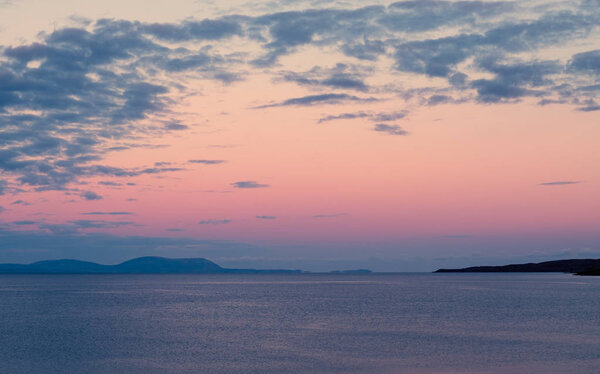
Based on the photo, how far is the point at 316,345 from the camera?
152ft

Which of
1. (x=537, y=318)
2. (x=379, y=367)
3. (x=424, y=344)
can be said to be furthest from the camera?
(x=537, y=318)

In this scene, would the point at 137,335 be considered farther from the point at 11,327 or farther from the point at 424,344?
the point at 424,344

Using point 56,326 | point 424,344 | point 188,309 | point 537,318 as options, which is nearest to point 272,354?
point 424,344

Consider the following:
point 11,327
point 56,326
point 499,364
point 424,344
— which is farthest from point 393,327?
point 11,327

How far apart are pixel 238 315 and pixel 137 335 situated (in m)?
20.9

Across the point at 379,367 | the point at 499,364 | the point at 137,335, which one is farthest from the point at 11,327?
the point at 499,364

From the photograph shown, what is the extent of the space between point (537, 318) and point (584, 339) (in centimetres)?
1833

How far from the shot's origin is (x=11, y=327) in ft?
204

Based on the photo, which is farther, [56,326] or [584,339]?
A: [56,326]

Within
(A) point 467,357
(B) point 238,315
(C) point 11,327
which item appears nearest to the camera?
(A) point 467,357

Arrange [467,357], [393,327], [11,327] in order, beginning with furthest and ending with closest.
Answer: [11,327] → [393,327] → [467,357]

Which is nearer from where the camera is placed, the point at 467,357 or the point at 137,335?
the point at 467,357

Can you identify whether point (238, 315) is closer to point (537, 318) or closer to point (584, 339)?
point (537, 318)

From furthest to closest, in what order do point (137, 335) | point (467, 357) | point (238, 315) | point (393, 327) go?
point (238, 315)
point (393, 327)
point (137, 335)
point (467, 357)
